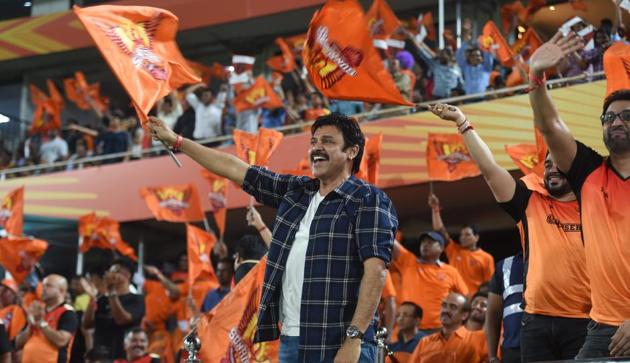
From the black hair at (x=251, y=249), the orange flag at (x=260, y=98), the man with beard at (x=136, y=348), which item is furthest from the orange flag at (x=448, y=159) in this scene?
the black hair at (x=251, y=249)

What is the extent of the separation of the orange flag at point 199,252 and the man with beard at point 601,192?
6.33m

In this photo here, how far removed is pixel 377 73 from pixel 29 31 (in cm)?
1477

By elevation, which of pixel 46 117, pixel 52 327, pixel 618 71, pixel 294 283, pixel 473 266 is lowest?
pixel 52 327

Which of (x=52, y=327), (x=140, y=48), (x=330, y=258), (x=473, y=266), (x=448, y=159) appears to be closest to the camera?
(x=330, y=258)

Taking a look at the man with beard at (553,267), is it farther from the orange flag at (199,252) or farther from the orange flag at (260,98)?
the orange flag at (260,98)

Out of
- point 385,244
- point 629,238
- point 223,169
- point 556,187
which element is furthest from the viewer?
point 556,187

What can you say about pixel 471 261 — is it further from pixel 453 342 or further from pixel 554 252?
pixel 554 252

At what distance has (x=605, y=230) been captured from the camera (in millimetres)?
3521

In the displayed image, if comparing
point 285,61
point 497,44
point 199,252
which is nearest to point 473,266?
point 199,252

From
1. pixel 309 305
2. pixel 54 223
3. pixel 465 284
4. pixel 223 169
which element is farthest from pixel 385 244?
pixel 54 223

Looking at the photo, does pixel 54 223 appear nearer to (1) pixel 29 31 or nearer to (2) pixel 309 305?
(1) pixel 29 31

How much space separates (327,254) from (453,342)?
332 cm

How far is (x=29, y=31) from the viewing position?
61.3ft

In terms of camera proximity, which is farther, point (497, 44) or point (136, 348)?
point (497, 44)
